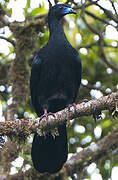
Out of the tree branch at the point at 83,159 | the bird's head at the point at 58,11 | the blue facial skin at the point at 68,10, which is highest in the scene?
the bird's head at the point at 58,11

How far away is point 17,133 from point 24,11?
3156mm

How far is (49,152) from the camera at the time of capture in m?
4.89

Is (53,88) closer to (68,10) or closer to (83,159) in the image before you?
(83,159)

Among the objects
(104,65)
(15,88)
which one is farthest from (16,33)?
(104,65)

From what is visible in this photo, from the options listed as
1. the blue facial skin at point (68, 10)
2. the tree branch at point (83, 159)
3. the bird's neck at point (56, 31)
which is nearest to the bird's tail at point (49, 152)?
the tree branch at point (83, 159)

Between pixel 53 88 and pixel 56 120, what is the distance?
2.71ft

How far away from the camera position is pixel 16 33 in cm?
648

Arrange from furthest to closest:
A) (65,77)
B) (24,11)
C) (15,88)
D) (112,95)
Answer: (24,11) < (15,88) < (65,77) < (112,95)

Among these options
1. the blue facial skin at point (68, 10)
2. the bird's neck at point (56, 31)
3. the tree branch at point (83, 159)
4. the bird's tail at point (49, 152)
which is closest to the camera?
the bird's tail at point (49, 152)

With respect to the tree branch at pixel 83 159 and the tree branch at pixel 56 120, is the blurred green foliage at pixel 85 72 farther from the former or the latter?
the tree branch at pixel 56 120

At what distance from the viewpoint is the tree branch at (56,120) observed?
13.4 ft

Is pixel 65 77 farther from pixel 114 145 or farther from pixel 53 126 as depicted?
pixel 114 145

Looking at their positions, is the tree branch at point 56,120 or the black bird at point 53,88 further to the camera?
the black bird at point 53,88

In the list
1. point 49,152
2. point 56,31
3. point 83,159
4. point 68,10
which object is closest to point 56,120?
point 49,152
